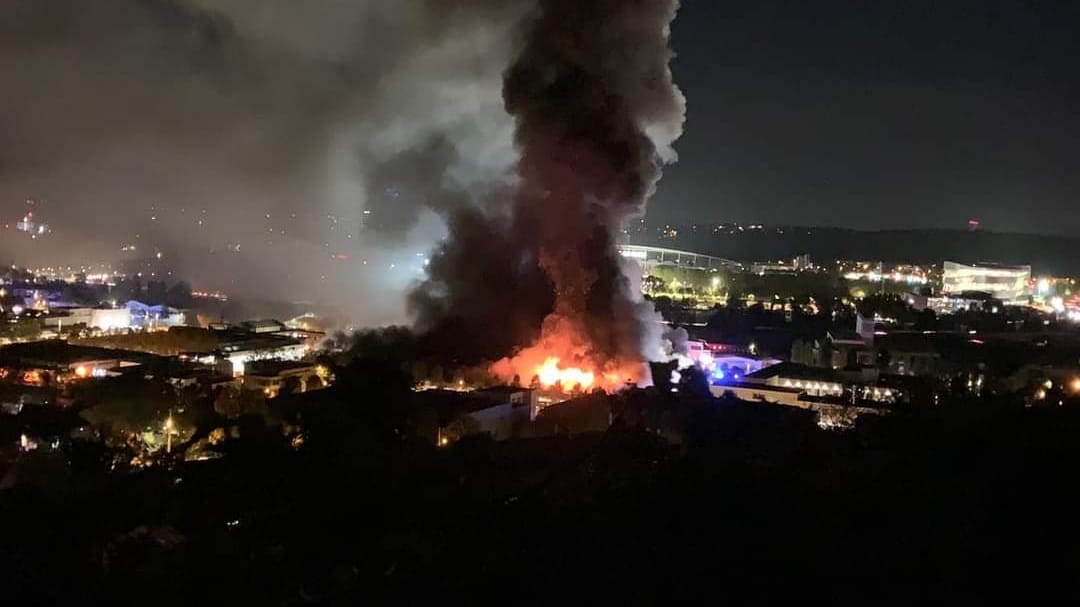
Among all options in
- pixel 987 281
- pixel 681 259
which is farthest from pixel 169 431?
pixel 987 281

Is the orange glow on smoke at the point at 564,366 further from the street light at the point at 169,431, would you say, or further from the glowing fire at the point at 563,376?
the street light at the point at 169,431

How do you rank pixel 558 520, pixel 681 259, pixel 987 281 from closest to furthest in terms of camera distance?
1. pixel 558 520
2. pixel 987 281
3. pixel 681 259

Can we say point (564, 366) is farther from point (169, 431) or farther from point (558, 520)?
point (558, 520)

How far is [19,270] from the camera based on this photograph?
5059 cm

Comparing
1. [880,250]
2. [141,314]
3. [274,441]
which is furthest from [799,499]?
[880,250]

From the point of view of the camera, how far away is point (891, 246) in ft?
284

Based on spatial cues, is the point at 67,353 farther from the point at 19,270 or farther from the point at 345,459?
the point at 19,270

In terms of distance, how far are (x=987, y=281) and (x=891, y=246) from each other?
3609 centimetres

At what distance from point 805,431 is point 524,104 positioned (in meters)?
9.93

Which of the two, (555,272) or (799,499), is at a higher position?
(555,272)

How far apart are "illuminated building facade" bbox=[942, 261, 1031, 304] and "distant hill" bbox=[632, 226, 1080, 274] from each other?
2067 cm

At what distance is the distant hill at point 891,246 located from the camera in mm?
76938

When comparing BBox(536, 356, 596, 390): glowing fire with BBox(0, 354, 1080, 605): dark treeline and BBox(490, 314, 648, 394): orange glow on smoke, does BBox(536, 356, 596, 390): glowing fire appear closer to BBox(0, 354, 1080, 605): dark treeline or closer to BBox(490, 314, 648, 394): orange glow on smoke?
BBox(490, 314, 648, 394): orange glow on smoke

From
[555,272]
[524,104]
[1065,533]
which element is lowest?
[1065,533]
